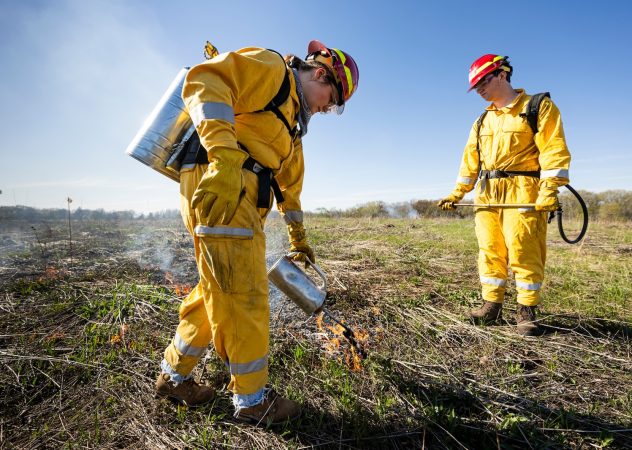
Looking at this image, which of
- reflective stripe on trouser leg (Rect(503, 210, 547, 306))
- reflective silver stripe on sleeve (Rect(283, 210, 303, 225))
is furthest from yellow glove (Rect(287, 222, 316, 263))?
reflective stripe on trouser leg (Rect(503, 210, 547, 306))

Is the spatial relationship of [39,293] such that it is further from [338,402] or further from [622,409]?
[622,409]

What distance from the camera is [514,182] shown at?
2.98 m

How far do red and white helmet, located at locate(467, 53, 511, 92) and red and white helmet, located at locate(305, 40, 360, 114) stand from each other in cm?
161

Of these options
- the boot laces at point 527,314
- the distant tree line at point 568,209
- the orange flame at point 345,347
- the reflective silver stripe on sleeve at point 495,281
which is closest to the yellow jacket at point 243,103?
the orange flame at point 345,347

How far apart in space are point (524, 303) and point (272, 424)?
2561mm

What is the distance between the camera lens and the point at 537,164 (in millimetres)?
2957

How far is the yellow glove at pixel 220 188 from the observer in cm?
Result: 147

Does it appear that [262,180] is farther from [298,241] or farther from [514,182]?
[514,182]

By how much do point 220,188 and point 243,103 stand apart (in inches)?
21.5

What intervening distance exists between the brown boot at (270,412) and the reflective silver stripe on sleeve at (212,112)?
1.55 meters

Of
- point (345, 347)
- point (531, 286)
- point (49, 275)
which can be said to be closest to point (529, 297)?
point (531, 286)

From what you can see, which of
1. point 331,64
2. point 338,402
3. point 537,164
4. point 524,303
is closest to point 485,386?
point 338,402

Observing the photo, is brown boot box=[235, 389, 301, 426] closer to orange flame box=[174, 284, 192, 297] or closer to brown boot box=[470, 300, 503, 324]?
orange flame box=[174, 284, 192, 297]

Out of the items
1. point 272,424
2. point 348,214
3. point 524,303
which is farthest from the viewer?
point 348,214
